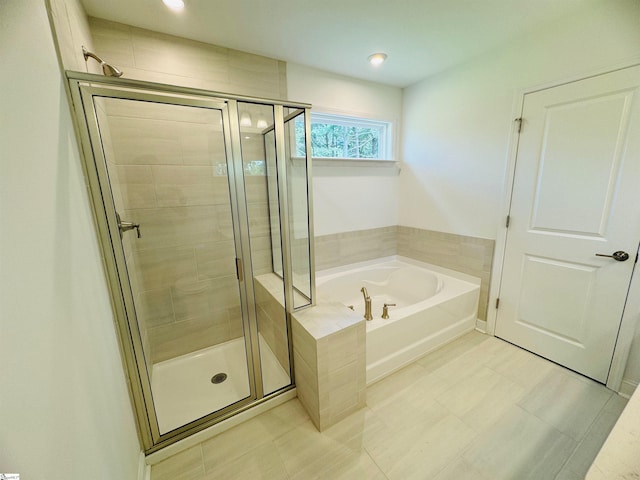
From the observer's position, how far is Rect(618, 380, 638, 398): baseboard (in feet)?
5.22

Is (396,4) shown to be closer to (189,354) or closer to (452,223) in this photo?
(452,223)

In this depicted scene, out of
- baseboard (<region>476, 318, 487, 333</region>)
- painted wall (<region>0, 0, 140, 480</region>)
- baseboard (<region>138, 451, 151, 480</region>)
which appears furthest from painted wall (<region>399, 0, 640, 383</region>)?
baseboard (<region>138, 451, 151, 480</region>)

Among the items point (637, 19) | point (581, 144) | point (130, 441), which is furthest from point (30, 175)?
point (637, 19)

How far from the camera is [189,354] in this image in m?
2.12

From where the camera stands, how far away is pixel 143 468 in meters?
1.26

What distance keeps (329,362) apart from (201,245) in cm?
136

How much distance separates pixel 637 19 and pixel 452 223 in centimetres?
161

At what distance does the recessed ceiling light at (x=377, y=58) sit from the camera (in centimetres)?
203

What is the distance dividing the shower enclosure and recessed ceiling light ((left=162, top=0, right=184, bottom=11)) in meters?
0.52

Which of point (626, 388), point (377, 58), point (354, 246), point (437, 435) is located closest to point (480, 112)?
point (377, 58)

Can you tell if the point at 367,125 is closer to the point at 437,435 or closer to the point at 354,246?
the point at 354,246

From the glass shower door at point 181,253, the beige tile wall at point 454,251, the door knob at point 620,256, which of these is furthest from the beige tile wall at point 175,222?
the door knob at point 620,256

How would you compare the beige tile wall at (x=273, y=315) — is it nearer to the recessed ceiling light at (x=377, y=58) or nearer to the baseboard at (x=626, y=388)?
the recessed ceiling light at (x=377, y=58)

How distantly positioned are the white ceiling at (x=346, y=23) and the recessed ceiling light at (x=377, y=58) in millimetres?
59
